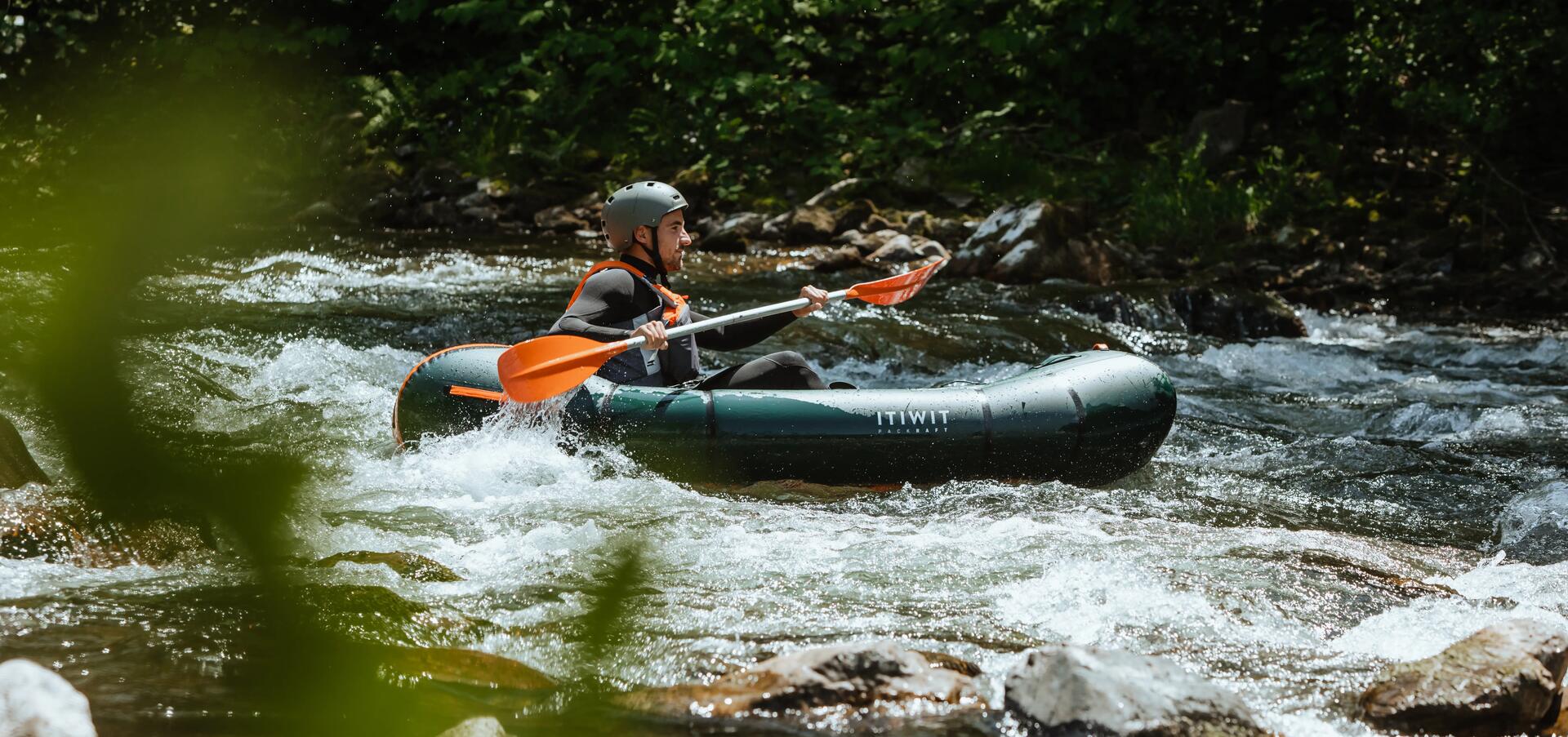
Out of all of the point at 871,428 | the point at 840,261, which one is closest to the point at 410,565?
the point at 871,428

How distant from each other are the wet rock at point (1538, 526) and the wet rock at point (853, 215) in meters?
6.50

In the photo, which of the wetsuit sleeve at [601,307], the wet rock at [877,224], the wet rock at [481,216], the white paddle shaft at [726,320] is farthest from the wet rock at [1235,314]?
the wet rock at [481,216]

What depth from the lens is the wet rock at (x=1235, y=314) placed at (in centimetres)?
791

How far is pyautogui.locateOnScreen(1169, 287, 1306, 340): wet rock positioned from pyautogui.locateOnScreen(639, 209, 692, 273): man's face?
4.25 m

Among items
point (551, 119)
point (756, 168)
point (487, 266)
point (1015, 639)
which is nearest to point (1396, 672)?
point (1015, 639)

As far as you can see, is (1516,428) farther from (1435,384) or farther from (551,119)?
(551,119)

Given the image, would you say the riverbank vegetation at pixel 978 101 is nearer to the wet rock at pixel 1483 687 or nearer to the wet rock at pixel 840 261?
the wet rock at pixel 840 261

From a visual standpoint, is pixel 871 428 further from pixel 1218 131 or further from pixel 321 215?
pixel 321 215

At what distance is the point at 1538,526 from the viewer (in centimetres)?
Answer: 423

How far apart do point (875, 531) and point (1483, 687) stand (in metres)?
1.82

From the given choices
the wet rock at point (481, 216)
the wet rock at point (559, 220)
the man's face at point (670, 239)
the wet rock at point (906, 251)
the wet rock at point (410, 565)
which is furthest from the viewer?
the wet rock at point (481, 216)

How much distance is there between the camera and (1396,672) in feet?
9.05

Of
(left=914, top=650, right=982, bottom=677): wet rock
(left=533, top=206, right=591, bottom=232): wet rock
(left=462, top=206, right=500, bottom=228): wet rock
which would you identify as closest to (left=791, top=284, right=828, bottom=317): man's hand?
(left=914, top=650, right=982, bottom=677): wet rock

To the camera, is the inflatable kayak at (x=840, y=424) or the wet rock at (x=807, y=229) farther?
the wet rock at (x=807, y=229)
